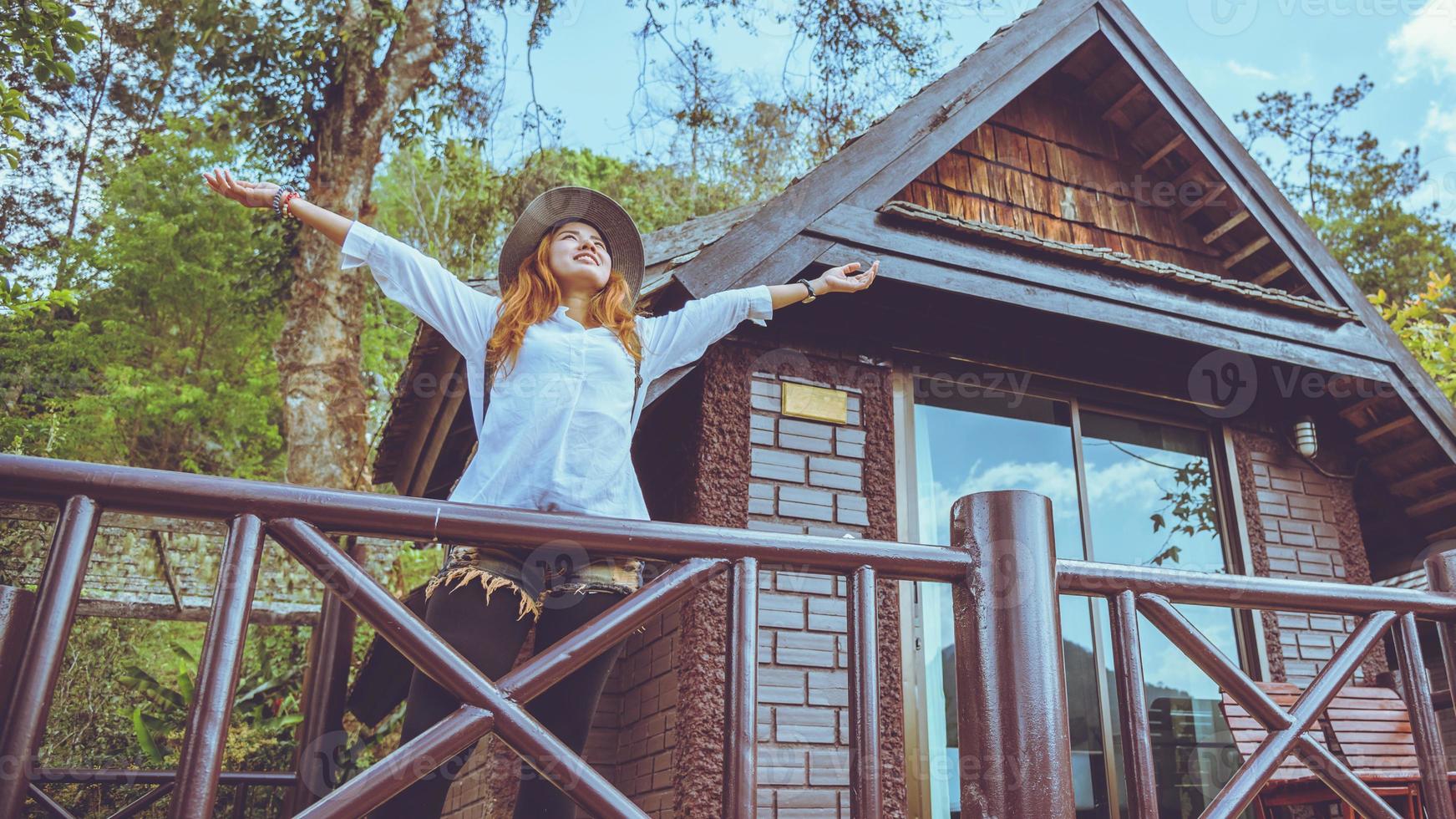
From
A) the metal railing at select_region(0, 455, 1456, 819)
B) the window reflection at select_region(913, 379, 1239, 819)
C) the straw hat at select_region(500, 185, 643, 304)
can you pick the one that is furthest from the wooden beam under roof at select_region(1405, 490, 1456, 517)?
the straw hat at select_region(500, 185, 643, 304)

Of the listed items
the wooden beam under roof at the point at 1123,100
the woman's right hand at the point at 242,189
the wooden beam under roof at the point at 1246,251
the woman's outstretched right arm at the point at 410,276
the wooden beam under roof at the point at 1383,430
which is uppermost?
the wooden beam under roof at the point at 1123,100

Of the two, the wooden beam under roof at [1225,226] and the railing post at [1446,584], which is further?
the wooden beam under roof at [1225,226]

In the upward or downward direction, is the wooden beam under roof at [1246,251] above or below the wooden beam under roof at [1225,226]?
below

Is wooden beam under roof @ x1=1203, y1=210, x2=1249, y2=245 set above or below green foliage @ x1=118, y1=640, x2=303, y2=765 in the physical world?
above

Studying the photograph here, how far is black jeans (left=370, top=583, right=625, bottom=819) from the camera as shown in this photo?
6.73 feet

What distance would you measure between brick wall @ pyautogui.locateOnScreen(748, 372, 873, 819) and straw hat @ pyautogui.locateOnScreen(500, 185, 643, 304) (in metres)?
1.64

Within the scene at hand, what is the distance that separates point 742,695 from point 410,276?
1399mm

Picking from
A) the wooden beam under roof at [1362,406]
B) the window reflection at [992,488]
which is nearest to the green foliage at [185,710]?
the window reflection at [992,488]

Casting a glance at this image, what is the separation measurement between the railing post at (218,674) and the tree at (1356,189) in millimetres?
19377

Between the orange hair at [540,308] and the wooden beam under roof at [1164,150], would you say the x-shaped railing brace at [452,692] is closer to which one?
the orange hair at [540,308]

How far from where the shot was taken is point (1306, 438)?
20.1ft

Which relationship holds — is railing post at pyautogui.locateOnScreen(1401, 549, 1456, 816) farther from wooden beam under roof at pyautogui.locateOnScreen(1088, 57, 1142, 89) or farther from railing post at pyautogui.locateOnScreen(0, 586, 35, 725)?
wooden beam under roof at pyautogui.locateOnScreen(1088, 57, 1142, 89)

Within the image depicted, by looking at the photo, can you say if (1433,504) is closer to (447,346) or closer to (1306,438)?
(1306,438)

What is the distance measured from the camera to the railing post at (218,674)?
4.48 feet
